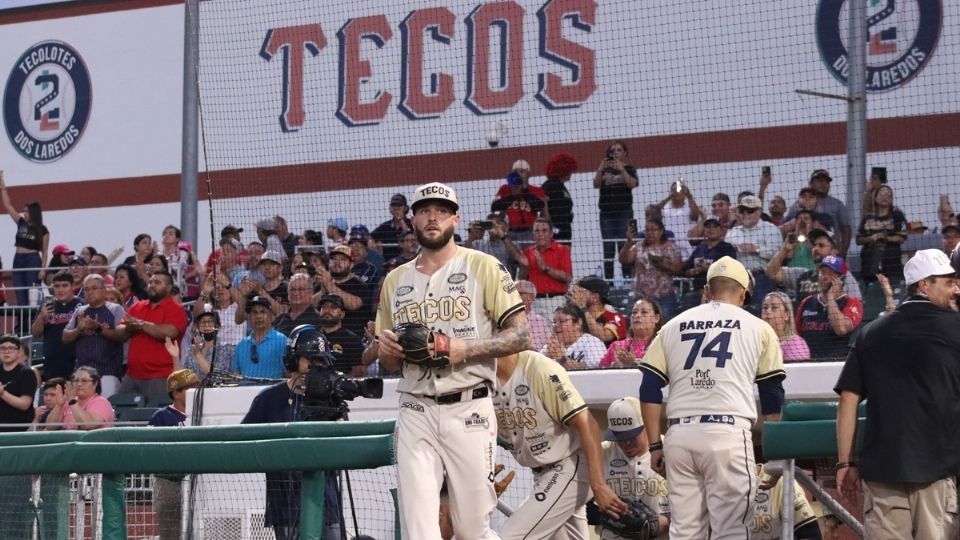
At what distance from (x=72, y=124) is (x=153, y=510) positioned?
15.6 m

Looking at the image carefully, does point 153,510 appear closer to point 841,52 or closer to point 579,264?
point 579,264

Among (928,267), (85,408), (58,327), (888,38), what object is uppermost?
(888,38)

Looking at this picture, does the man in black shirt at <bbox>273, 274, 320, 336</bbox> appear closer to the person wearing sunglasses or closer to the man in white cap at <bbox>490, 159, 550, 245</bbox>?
the person wearing sunglasses

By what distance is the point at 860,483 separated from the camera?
593 centimetres

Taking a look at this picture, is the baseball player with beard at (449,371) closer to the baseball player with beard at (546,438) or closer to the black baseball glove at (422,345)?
the black baseball glove at (422,345)

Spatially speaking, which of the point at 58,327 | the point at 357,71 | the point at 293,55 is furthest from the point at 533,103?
the point at 58,327

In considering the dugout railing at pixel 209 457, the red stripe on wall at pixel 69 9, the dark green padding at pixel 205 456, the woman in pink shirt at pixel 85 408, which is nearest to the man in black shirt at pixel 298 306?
the woman in pink shirt at pixel 85 408

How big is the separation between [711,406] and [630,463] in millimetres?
888

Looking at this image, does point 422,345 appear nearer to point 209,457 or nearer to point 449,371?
point 449,371

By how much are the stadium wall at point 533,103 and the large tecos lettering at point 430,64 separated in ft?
0.09

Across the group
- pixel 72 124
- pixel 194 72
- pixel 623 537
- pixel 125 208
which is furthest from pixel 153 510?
pixel 72 124

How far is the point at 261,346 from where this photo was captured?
1117 cm

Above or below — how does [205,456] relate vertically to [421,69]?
below

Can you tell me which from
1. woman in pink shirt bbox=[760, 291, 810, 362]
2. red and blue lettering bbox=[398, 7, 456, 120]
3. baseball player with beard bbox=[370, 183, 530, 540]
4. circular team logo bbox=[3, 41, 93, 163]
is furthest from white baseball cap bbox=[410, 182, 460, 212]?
circular team logo bbox=[3, 41, 93, 163]
